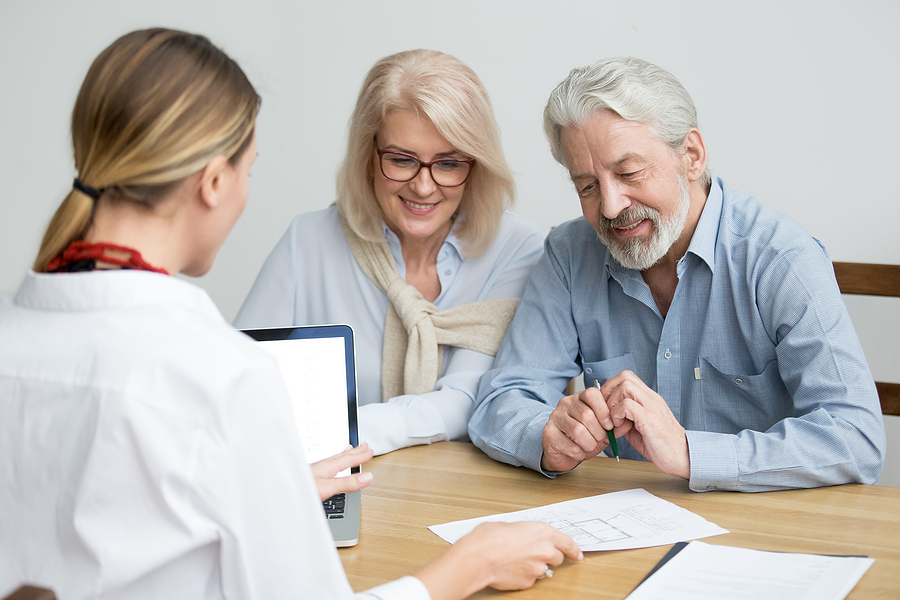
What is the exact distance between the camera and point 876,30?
7.31 ft

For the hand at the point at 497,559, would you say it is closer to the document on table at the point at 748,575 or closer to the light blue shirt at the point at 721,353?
the document on table at the point at 748,575

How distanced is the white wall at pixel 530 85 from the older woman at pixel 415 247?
864mm

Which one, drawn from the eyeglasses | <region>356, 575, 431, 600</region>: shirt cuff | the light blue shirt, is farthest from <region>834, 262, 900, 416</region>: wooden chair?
<region>356, 575, 431, 600</region>: shirt cuff

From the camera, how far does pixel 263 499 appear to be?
0.67 metres

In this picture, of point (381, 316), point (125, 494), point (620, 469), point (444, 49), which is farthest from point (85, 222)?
point (444, 49)

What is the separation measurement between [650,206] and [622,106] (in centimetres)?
21

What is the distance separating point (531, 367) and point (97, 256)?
1.02m

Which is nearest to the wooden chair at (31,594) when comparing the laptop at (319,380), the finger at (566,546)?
the finger at (566,546)

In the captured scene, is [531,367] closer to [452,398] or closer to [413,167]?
[452,398]

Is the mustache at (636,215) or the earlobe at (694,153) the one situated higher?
the earlobe at (694,153)

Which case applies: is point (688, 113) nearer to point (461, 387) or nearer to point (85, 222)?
point (461, 387)

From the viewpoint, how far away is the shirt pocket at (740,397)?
4.82ft

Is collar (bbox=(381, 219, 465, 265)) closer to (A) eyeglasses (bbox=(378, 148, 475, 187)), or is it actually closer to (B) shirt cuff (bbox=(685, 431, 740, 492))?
(A) eyeglasses (bbox=(378, 148, 475, 187))

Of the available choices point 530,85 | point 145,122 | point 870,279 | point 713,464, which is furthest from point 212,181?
point 530,85
